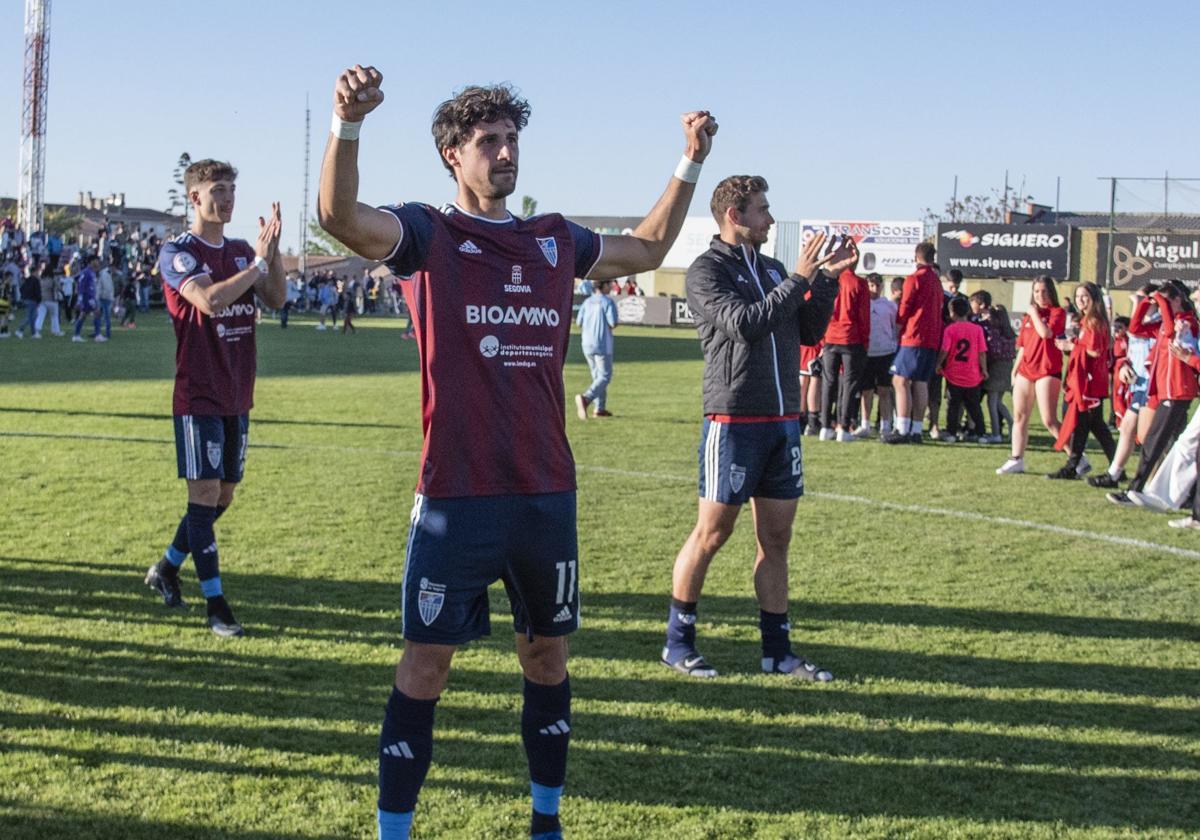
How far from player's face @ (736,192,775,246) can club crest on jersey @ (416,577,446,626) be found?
2959mm

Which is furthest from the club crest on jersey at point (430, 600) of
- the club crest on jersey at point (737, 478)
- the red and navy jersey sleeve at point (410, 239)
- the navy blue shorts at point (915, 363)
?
the navy blue shorts at point (915, 363)

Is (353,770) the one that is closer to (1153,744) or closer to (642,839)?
(642,839)

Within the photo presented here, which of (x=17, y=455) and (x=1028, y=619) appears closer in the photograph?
(x=1028, y=619)

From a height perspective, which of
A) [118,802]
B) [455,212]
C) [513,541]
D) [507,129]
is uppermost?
[507,129]

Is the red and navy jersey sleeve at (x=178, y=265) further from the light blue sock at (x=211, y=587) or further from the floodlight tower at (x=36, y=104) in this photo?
the floodlight tower at (x=36, y=104)

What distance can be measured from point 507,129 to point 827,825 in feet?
8.57

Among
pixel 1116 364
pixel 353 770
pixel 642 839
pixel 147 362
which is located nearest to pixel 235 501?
pixel 353 770

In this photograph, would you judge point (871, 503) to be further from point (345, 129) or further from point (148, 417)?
point (148, 417)

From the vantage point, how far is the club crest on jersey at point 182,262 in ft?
21.3

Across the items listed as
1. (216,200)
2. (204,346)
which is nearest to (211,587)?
(204,346)

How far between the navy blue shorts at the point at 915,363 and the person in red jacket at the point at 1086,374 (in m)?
2.68

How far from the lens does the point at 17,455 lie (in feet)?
43.3

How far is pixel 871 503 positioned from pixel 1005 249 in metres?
40.1

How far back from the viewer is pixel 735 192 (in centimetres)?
616
